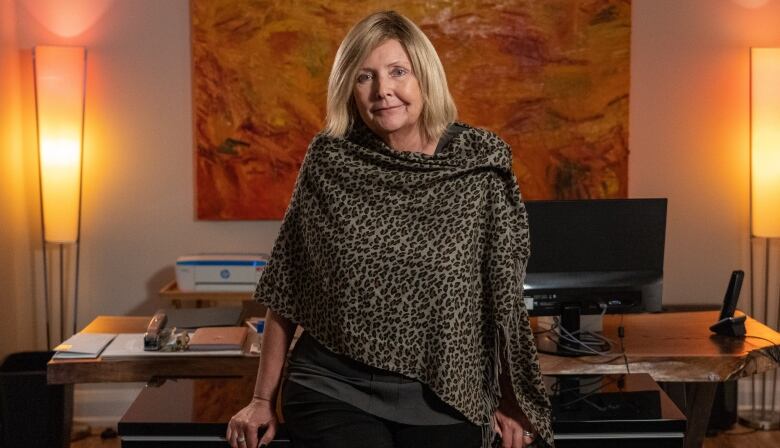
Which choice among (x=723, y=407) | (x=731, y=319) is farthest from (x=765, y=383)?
(x=731, y=319)

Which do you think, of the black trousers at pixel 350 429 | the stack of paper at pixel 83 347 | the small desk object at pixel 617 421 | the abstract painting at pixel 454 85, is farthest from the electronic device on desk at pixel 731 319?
the stack of paper at pixel 83 347

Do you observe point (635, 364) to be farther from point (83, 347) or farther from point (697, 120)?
point (697, 120)

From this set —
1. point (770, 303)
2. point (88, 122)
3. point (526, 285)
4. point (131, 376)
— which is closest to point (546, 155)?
point (770, 303)

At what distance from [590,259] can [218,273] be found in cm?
175

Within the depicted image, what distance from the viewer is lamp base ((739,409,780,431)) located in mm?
4066

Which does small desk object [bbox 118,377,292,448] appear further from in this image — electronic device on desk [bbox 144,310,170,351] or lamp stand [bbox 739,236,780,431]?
lamp stand [bbox 739,236,780,431]

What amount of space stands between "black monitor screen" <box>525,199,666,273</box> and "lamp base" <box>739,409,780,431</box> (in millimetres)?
1817

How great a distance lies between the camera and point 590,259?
8.58ft

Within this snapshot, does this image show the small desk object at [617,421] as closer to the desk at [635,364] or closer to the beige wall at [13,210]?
the desk at [635,364]

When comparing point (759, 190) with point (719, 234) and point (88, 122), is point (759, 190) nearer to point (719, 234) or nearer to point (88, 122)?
A: point (719, 234)

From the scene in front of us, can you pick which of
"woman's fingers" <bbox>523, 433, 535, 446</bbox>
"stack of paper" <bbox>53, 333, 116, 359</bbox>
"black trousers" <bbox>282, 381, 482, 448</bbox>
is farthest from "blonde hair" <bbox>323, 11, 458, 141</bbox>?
"stack of paper" <bbox>53, 333, 116, 359</bbox>

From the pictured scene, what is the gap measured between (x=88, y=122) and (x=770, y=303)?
3066 millimetres

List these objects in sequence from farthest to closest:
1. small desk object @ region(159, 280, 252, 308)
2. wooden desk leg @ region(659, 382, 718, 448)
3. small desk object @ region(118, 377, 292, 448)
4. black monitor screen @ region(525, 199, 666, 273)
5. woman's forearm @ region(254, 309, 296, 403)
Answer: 1. small desk object @ region(159, 280, 252, 308)
2. wooden desk leg @ region(659, 382, 718, 448)
3. black monitor screen @ region(525, 199, 666, 273)
4. small desk object @ region(118, 377, 292, 448)
5. woman's forearm @ region(254, 309, 296, 403)

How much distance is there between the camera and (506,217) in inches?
75.2
